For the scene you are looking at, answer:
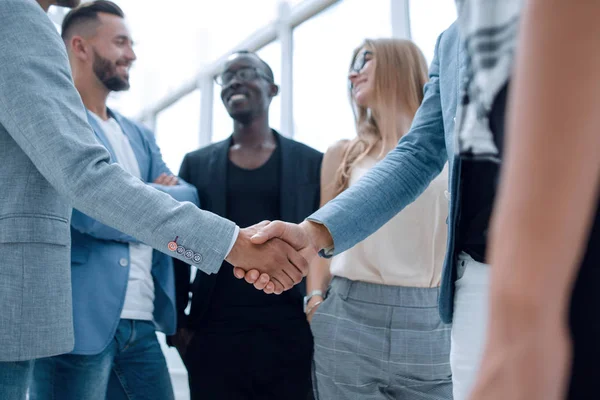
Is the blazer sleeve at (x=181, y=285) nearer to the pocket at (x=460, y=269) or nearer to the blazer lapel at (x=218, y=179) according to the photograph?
the blazer lapel at (x=218, y=179)

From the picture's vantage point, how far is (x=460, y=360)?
37.5 inches

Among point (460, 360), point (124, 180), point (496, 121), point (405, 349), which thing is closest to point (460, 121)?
point (496, 121)

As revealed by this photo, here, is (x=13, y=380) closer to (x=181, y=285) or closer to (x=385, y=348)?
(x=385, y=348)

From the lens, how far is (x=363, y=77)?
2258mm

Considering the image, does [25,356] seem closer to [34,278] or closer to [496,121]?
[34,278]

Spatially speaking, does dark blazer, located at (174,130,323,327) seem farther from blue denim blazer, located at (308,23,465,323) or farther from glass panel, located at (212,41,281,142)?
blue denim blazer, located at (308,23,465,323)

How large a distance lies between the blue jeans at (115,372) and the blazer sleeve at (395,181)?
86cm

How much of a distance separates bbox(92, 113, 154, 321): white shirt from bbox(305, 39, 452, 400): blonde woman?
562 mm

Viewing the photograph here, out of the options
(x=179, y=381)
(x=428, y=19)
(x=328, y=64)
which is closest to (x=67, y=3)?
(x=428, y=19)

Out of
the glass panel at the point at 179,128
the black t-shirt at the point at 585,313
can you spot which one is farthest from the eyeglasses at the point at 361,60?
the glass panel at the point at 179,128

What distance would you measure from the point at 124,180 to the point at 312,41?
2721 millimetres

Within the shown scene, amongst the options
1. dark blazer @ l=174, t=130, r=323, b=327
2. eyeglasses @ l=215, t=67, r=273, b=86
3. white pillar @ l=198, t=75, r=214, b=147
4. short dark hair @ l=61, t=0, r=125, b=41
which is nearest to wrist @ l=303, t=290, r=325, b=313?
dark blazer @ l=174, t=130, r=323, b=327

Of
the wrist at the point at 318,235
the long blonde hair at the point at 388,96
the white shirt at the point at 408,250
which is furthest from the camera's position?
the long blonde hair at the point at 388,96

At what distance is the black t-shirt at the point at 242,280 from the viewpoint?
2.28m
